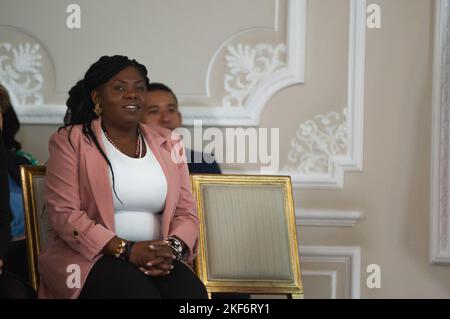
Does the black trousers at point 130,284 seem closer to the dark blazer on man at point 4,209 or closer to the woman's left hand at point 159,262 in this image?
the woman's left hand at point 159,262

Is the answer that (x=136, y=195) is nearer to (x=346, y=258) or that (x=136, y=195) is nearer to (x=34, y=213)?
(x=34, y=213)

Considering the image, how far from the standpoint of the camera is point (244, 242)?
10.8 feet

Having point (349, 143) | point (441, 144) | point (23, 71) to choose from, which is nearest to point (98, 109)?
point (23, 71)

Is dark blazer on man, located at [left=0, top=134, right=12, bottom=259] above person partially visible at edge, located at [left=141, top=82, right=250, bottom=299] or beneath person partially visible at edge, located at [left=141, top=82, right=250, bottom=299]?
beneath

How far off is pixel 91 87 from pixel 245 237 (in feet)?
2.87

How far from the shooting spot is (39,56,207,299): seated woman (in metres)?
2.79

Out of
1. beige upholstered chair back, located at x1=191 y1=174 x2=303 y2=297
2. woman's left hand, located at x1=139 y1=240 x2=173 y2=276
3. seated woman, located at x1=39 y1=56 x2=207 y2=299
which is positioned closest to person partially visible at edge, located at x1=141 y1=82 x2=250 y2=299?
beige upholstered chair back, located at x1=191 y1=174 x2=303 y2=297

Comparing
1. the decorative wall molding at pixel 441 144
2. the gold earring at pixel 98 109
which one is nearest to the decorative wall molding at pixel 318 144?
the decorative wall molding at pixel 441 144

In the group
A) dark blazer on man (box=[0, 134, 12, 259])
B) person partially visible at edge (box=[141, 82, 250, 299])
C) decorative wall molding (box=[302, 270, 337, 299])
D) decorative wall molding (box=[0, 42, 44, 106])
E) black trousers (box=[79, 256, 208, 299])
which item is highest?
decorative wall molding (box=[0, 42, 44, 106])

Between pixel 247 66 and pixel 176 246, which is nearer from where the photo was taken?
pixel 176 246

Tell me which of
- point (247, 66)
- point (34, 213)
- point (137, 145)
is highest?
point (247, 66)

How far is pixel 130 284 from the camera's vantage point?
2707 mm

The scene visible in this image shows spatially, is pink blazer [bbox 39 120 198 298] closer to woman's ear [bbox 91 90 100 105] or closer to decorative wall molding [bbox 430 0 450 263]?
woman's ear [bbox 91 90 100 105]

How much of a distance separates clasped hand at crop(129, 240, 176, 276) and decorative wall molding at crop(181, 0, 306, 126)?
1.12 m
